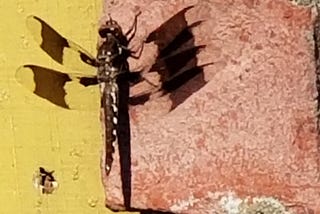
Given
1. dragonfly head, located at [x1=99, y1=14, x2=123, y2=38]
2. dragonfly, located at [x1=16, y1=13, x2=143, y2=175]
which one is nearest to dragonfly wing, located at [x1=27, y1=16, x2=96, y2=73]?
dragonfly, located at [x1=16, y1=13, x2=143, y2=175]

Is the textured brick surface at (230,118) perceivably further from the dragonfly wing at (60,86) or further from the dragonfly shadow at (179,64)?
the dragonfly wing at (60,86)

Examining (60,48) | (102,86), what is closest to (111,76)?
(102,86)

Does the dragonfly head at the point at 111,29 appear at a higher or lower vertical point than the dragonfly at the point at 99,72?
higher

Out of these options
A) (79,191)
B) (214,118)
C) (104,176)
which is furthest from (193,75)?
(79,191)

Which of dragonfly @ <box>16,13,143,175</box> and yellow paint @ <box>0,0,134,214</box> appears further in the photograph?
yellow paint @ <box>0,0,134,214</box>

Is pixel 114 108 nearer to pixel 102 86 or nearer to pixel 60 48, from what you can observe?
pixel 102 86

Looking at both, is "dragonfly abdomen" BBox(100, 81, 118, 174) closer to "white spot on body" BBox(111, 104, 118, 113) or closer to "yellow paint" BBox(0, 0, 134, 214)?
"white spot on body" BBox(111, 104, 118, 113)

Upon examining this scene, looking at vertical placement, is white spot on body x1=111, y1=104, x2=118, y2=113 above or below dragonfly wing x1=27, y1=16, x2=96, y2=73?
below

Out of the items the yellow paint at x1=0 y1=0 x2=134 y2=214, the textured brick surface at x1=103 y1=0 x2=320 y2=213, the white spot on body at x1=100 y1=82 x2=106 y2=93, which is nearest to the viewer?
the textured brick surface at x1=103 y1=0 x2=320 y2=213

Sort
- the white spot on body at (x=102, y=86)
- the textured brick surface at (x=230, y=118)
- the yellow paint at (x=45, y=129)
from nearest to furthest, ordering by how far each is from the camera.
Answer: the textured brick surface at (x=230, y=118)
the white spot on body at (x=102, y=86)
the yellow paint at (x=45, y=129)

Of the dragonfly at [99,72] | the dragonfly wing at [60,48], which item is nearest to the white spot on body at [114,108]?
the dragonfly at [99,72]
